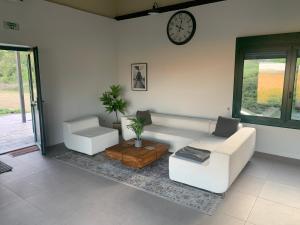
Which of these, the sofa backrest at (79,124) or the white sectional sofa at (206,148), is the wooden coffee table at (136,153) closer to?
the white sectional sofa at (206,148)

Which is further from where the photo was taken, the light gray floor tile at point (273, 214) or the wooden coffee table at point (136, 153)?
the wooden coffee table at point (136, 153)

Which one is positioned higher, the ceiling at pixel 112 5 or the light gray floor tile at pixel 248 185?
the ceiling at pixel 112 5

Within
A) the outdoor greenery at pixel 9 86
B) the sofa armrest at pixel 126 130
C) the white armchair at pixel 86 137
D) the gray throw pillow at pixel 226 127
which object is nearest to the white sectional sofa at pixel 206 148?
the gray throw pillow at pixel 226 127

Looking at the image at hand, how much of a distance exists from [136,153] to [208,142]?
1.30 metres

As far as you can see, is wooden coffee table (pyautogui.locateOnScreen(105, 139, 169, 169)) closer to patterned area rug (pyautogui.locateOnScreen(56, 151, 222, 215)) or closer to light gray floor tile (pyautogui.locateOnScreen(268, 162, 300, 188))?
patterned area rug (pyautogui.locateOnScreen(56, 151, 222, 215))

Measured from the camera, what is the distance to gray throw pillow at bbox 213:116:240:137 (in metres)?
4.11

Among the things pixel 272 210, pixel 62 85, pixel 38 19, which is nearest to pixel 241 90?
pixel 272 210

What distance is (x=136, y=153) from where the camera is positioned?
3.64 meters

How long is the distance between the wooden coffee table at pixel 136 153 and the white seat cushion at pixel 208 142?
62 cm

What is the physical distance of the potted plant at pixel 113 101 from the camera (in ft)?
18.9

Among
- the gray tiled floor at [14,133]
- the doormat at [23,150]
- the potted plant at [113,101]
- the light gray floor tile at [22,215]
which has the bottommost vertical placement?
the light gray floor tile at [22,215]

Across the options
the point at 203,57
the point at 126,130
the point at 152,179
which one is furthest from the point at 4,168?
the point at 203,57

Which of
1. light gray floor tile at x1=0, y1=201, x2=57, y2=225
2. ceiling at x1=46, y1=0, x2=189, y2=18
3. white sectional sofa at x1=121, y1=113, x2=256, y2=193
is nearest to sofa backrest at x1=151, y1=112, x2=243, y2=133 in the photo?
white sectional sofa at x1=121, y1=113, x2=256, y2=193

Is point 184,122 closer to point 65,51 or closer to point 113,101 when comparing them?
point 113,101
